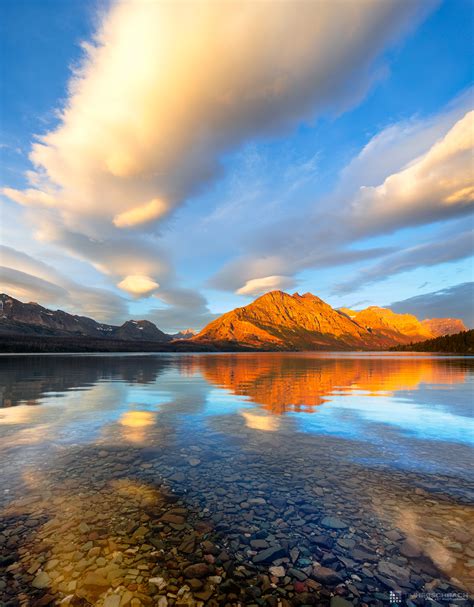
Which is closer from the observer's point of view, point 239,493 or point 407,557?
point 407,557

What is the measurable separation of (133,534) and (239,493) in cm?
382

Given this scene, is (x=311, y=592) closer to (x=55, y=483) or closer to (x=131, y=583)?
(x=131, y=583)

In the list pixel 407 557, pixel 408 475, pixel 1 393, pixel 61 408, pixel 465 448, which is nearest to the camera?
pixel 407 557

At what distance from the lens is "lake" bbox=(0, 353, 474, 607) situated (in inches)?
262

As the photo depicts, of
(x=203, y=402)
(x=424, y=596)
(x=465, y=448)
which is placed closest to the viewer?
(x=424, y=596)

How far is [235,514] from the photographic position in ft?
31.2

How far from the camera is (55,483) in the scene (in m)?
11.5

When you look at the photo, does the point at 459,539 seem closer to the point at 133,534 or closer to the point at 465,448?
the point at 133,534

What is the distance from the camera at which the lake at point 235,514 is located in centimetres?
664

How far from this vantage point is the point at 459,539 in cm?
827

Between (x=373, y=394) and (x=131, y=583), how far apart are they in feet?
112

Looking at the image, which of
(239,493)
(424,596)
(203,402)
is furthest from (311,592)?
(203,402)

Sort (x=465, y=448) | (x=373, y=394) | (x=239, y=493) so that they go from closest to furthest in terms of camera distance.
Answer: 1. (x=239, y=493)
2. (x=465, y=448)
3. (x=373, y=394)

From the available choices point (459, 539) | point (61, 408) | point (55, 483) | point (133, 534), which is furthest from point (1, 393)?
point (459, 539)
